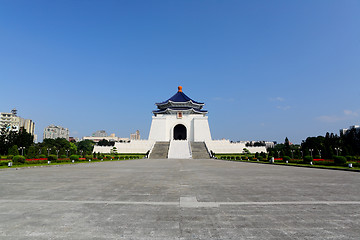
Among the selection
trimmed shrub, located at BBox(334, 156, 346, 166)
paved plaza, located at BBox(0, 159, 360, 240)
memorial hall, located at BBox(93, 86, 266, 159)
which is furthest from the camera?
memorial hall, located at BBox(93, 86, 266, 159)

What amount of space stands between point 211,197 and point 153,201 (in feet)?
4.94

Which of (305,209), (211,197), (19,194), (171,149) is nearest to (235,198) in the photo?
(211,197)

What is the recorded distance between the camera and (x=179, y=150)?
4109 cm

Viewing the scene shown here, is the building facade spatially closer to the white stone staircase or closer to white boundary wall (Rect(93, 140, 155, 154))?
white boundary wall (Rect(93, 140, 155, 154))

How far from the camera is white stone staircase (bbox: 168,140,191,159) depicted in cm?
3883

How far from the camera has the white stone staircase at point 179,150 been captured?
127 feet

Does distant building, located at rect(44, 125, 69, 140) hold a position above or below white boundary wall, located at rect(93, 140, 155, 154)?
above

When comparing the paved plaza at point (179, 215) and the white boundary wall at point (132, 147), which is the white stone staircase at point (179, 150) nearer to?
the white boundary wall at point (132, 147)

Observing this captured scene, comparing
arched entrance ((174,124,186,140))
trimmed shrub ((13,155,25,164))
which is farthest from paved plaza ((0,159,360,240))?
arched entrance ((174,124,186,140))

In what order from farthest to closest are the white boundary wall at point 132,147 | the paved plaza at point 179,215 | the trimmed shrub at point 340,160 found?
the white boundary wall at point 132,147 < the trimmed shrub at point 340,160 < the paved plaza at point 179,215

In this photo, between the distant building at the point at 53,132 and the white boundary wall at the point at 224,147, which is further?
the distant building at the point at 53,132

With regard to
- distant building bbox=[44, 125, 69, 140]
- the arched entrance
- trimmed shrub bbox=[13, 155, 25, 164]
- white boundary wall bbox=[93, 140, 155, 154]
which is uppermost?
distant building bbox=[44, 125, 69, 140]

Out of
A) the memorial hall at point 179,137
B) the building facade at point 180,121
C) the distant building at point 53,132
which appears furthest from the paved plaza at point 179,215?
the distant building at point 53,132

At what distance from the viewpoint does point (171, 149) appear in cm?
4159
